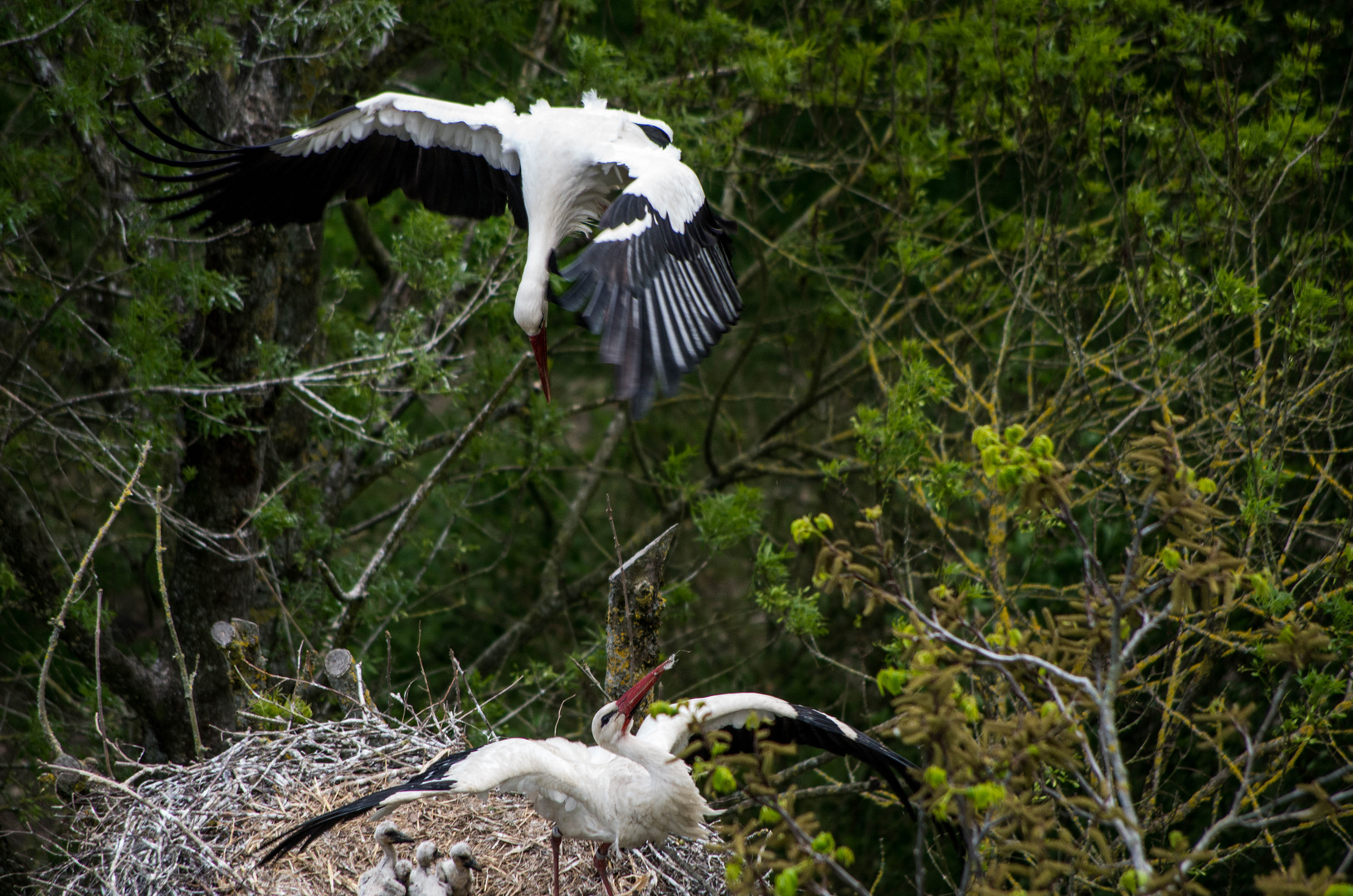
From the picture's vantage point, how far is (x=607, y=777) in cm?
301

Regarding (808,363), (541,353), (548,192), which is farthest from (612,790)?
(808,363)

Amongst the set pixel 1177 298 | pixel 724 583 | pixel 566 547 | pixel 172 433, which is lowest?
pixel 724 583

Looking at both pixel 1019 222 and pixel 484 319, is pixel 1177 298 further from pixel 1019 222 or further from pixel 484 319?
pixel 484 319

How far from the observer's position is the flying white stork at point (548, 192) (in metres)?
2.82

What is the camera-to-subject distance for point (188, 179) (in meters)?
4.24

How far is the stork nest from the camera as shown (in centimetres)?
322

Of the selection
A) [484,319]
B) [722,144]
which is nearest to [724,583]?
[484,319]

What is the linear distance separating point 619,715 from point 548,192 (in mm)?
2167

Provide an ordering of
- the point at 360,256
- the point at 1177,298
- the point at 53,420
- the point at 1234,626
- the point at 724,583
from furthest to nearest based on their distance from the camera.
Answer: the point at 724,583 < the point at 360,256 < the point at 53,420 < the point at 1234,626 < the point at 1177,298

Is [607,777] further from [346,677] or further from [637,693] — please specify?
[346,677]

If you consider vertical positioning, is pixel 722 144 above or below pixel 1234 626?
above

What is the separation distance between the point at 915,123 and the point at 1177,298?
5.87 feet

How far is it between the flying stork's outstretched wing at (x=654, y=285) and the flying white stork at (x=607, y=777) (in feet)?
2.79

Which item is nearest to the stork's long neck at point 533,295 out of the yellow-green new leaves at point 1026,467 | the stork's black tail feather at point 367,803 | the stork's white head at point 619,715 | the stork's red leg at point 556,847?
the stork's white head at point 619,715
